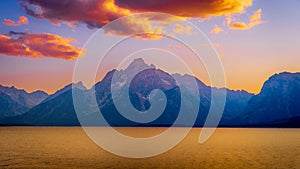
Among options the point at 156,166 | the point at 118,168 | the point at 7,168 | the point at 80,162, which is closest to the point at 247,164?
the point at 156,166

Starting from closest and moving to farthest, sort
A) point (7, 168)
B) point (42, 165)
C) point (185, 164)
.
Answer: point (7, 168), point (42, 165), point (185, 164)

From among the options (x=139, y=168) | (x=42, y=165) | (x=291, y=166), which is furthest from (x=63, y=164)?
(x=291, y=166)

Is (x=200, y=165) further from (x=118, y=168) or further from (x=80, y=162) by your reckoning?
(x=80, y=162)

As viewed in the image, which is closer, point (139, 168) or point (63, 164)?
point (139, 168)

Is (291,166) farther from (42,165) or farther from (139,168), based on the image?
(42,165)

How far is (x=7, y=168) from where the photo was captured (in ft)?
266

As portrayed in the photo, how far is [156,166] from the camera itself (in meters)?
90.1

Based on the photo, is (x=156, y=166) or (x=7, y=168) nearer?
(x=7, y=168)

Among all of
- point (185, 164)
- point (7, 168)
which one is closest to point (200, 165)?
point (185, 164)

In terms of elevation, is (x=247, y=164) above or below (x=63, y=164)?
below

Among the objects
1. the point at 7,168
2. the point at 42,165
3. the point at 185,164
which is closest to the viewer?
the point at 7,168

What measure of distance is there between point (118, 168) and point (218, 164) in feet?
94.0

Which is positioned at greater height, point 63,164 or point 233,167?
point 63,164

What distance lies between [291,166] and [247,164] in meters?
11.6
